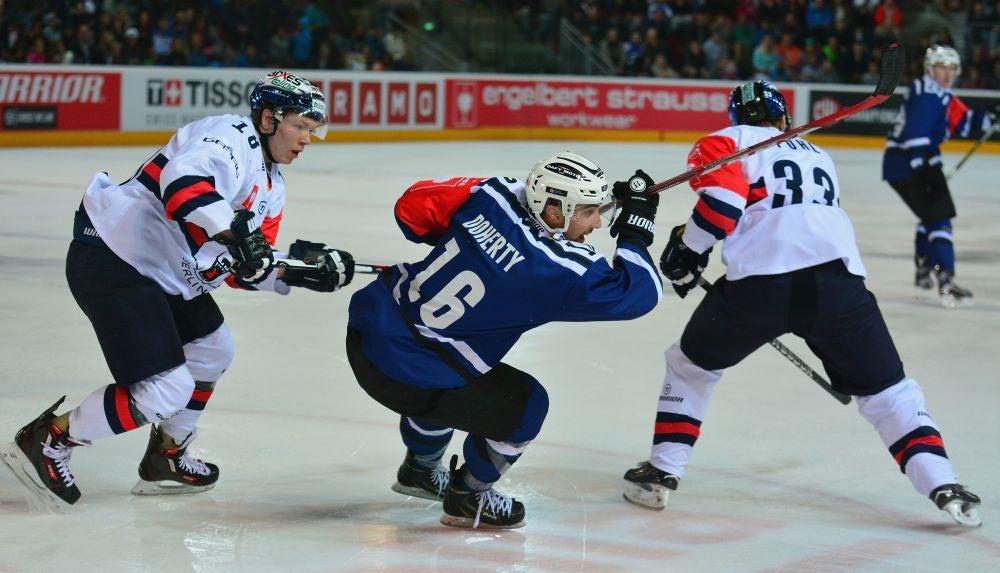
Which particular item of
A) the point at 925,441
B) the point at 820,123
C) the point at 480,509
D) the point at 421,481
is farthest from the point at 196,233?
the point at 925,441

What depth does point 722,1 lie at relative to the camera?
1908 cm

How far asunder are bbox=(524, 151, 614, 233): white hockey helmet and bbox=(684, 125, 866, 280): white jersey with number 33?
19.5 inches

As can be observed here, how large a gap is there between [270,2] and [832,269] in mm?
14045

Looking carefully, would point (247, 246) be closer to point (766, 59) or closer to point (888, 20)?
point (766, 59)

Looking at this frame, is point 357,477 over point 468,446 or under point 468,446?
under

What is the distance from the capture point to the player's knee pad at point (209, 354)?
A: 12.3ft

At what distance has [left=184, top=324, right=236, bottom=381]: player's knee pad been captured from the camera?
3748 millimetres

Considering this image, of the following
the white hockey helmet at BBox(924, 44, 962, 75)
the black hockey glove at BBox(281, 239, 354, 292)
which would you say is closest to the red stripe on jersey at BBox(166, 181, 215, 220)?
the black hockey glove at BBox(281, 239, 354, 292)

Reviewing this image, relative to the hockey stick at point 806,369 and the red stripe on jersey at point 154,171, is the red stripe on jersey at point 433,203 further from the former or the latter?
the hockey stick at point 806,369

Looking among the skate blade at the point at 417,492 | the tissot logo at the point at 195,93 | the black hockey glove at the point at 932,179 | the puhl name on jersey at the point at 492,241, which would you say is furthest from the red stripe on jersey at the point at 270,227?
the tissot logo at the point at 195,93

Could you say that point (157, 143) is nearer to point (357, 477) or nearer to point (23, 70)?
point (23, 70)

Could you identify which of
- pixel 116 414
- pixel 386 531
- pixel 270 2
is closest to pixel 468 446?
pixel 386 531

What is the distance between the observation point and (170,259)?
3.58 metres

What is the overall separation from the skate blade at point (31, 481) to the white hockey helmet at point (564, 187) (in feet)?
4.95
